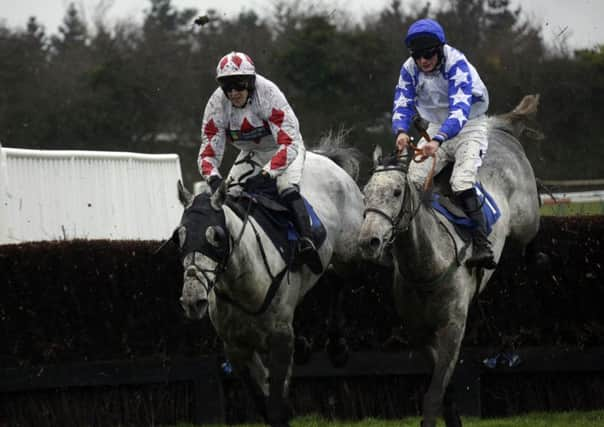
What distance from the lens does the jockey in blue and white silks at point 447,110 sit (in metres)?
7.46

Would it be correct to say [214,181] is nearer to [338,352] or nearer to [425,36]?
[425,36]

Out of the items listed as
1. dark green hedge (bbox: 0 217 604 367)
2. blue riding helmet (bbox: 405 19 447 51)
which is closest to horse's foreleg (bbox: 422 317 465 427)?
dark green hedge (bbox: 0 217 604 367)

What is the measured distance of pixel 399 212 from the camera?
21.7 ft

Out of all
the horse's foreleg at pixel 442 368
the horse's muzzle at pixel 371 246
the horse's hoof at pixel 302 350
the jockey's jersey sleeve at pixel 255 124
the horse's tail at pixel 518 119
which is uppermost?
the jockey's jersey sleeve at pixel 255 124

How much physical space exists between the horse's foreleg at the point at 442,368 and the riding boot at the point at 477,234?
1.49 ft

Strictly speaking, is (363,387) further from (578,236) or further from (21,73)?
(21,73)

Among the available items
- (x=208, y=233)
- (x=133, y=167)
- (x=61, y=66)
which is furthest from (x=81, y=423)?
(x=61, y=66)

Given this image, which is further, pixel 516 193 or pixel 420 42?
pixel 516 193

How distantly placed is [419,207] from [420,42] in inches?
49.5

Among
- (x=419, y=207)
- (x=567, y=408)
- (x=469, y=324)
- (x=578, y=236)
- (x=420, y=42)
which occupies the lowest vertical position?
(x=567, y=408)

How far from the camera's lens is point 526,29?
2056 cm

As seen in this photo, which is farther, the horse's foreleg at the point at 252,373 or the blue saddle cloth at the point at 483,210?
the blue saddle cloth at the point at 483,210

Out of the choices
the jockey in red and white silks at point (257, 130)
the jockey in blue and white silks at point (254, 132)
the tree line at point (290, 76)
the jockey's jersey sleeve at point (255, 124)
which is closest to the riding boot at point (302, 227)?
the jockey in blue and white silks at point (254, 132)

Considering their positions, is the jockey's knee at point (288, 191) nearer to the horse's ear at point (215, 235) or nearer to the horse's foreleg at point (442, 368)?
the horse's ear at point (215, 235)
